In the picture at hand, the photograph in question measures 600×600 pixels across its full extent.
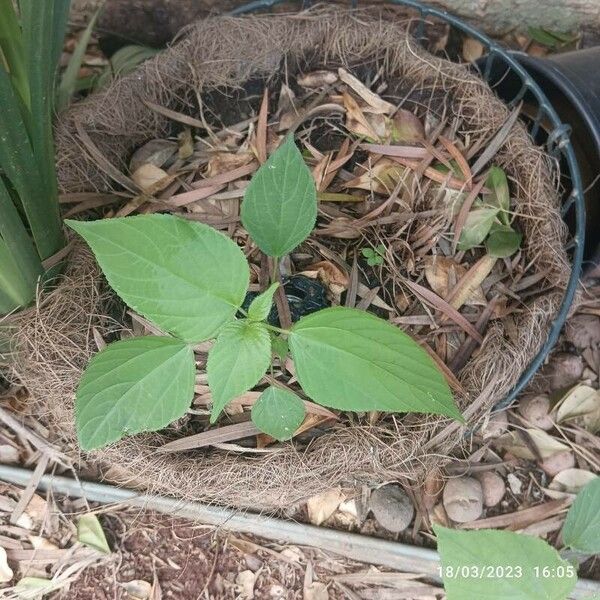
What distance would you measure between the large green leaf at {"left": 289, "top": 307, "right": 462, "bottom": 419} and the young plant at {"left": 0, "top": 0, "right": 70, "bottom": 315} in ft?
1.25

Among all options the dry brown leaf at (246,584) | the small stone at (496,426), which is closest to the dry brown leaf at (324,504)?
the dry brown leaf at (246,584)

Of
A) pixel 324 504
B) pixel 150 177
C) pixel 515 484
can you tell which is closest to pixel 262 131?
pixel 150 177

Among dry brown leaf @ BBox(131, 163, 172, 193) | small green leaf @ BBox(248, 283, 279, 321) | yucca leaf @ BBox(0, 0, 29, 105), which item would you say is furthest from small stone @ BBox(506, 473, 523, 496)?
yucca leaf @ BBox(0, 0, 29, 105)

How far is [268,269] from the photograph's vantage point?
0.88 m

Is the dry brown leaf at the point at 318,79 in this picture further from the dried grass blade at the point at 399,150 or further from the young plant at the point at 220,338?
the young plant at the point at 220,338

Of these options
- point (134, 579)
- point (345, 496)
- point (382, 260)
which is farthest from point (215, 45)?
point (134, 579)

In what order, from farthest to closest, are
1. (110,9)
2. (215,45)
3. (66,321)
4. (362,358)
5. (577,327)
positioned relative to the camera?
(110,9) → (577,327) → (215,45) → (66,321) → (362,358)

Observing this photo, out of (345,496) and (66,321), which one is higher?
(66,321)

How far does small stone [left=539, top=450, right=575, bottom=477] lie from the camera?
3.35 ft

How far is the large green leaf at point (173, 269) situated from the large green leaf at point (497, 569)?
1.03 ft

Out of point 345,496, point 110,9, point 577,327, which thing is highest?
point 110,9

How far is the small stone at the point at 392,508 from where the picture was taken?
0.97 m

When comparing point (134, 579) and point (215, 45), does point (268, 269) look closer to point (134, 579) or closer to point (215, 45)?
point (215, 45)

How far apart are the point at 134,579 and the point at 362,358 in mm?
603
